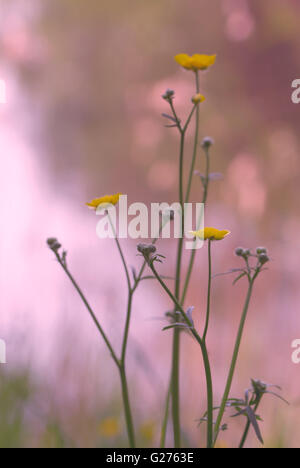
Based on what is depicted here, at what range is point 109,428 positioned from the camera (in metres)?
0.96

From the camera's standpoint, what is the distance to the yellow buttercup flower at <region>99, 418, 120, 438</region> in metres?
0.96

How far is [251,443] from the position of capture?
1021 millimetres

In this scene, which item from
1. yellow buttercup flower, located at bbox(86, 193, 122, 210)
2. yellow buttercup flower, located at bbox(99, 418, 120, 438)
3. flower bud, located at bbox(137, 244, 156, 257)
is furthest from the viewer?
yellow buttercup flower, located at bbox(99, 418, 120, 438)

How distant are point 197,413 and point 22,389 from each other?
0.35 meters

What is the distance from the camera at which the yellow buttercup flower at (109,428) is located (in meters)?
0.96

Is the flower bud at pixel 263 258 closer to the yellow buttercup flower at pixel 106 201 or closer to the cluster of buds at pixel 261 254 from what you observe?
the cluster of buds at pixel 261 254

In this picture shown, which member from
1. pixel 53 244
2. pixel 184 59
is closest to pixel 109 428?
pixel 53 244

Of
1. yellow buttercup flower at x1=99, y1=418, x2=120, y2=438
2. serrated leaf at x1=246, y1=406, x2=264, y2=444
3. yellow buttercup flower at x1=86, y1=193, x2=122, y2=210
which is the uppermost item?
yellow buttercup flower at x1=86, y1=193, x2=122, y2=210

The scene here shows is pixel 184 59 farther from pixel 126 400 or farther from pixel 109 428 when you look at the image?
pixel 109 428

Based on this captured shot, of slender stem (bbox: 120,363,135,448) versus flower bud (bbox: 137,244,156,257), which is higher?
flower bud (bbox: 137,244,156,257)

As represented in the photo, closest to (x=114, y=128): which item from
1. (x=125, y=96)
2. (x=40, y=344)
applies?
(x=125, y=96)

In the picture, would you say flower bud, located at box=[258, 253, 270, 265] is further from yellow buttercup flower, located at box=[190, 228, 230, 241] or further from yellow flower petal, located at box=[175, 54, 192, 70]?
yellow flower petal, located at box=[175, 54, 192, 70]

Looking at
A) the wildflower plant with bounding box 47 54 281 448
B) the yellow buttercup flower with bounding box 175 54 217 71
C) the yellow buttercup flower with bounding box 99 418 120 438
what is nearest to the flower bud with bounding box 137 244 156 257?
the wildflower plant with bounding box 47 54 281 448

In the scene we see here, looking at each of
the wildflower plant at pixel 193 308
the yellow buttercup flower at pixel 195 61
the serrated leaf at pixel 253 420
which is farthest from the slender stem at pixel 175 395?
the yellow buttercup flower at pixel 195 61
